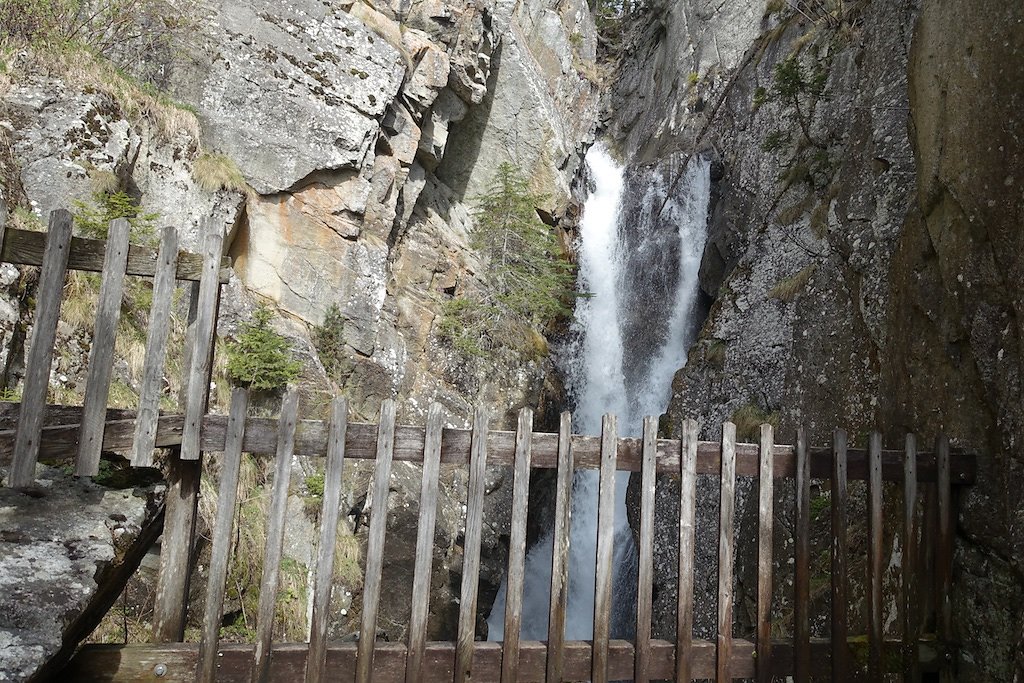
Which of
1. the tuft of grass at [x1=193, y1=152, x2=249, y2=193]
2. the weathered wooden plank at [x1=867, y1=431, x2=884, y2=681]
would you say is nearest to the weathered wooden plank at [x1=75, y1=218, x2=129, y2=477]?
the weathered wooden plank at [x1=867, y1=431, x2=884, y2=681]

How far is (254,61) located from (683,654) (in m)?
11.7

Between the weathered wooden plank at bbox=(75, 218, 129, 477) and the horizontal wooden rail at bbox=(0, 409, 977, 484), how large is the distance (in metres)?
0.14

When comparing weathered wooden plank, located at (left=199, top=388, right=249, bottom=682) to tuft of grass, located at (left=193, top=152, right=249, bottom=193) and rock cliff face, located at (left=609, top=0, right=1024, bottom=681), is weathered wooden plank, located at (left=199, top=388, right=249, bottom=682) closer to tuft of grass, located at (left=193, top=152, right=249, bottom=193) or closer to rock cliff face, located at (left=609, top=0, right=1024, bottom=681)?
rock cliff face, located at (left=609, top=0, right=1024, bottom=681)

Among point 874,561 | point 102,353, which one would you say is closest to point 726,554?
point 874,561

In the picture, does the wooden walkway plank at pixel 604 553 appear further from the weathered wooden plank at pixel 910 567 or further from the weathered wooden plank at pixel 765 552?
the weathered wooden plank at pixel 910 567

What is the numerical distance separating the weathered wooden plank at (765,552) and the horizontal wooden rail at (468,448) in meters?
0.07

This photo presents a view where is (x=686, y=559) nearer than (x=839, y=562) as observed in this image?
Yes

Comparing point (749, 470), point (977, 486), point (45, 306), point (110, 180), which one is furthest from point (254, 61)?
point (977, 486)

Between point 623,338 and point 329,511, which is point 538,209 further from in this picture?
point 329,511

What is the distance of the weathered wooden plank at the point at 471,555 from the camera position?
4.03 m

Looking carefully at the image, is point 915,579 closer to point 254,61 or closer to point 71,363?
point 71,363

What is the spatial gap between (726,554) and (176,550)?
351cm

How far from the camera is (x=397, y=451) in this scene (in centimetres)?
414

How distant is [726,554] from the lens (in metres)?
4.43
